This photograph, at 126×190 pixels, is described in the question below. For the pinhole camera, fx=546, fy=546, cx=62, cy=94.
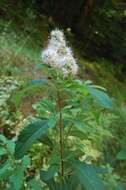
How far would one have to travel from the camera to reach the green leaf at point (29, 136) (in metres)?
2.51

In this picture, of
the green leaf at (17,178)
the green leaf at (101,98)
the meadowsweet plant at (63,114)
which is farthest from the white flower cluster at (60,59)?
the green leaf at (17,178)

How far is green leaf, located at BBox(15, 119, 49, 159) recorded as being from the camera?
251cm

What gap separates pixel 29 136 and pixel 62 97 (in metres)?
0.26

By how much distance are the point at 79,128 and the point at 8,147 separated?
0.43 meters

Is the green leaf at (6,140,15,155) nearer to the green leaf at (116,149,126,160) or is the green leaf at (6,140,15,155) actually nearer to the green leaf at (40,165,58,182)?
the green leaf at (40,165,58,182)

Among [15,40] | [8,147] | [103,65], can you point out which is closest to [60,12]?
[103,65]

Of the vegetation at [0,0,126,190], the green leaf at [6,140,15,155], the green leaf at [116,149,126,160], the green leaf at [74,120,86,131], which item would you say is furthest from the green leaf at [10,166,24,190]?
the green leaf at [116,149,126,160]

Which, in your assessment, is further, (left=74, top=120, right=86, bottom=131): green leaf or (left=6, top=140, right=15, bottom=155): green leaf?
(left=6, top=140, right=15, bottom=155): green leaf

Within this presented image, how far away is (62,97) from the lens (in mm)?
2658

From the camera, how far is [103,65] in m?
9.31

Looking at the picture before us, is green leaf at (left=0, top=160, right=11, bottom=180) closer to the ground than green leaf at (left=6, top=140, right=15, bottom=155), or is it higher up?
closer to the ground

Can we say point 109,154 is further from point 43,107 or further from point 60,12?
point 60,12

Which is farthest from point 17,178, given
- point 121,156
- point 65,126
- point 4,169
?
point 121,156

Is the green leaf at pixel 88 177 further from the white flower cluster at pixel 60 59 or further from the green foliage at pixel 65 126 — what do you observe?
the white flower cluster at pixel 60 59
